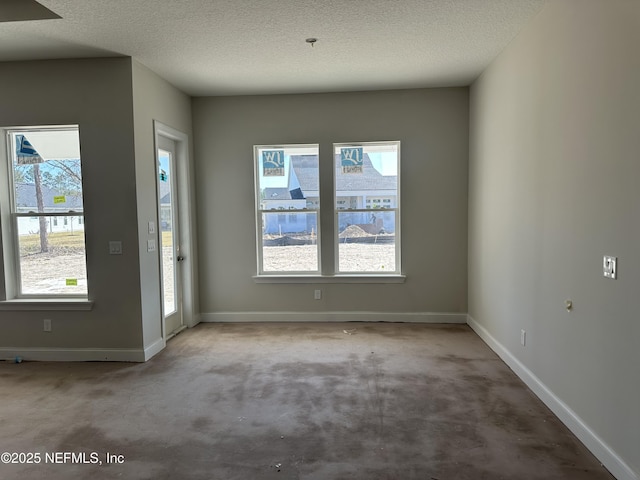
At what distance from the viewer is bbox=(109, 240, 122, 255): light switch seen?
12.3ft

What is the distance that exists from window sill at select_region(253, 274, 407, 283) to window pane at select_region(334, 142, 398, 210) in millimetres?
857

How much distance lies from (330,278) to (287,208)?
1.01 meters

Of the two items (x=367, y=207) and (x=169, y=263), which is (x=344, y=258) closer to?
(x=367, y=207)

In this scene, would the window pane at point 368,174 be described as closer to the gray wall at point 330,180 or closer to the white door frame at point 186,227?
the gray wall at point 330,180

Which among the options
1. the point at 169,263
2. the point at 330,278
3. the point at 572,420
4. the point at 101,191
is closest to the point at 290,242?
the point at 330,278

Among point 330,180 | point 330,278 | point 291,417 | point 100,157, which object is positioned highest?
point 100,157

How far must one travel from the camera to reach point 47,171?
3898 millimetres

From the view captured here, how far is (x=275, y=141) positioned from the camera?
4.96 m

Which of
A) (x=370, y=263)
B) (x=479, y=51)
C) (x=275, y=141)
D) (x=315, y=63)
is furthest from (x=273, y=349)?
(x=479, y=51)

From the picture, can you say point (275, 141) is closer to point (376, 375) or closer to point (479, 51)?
point (479, 51)

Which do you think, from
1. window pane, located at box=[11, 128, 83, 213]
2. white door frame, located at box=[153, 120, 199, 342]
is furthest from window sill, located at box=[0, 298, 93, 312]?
white door frame, located at box=[153, 120, 199, 342]

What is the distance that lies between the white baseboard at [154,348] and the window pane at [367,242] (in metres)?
2.18

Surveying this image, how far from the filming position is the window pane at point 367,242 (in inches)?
197

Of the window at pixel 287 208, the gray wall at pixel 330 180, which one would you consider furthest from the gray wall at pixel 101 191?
the window at pixel 287 208
